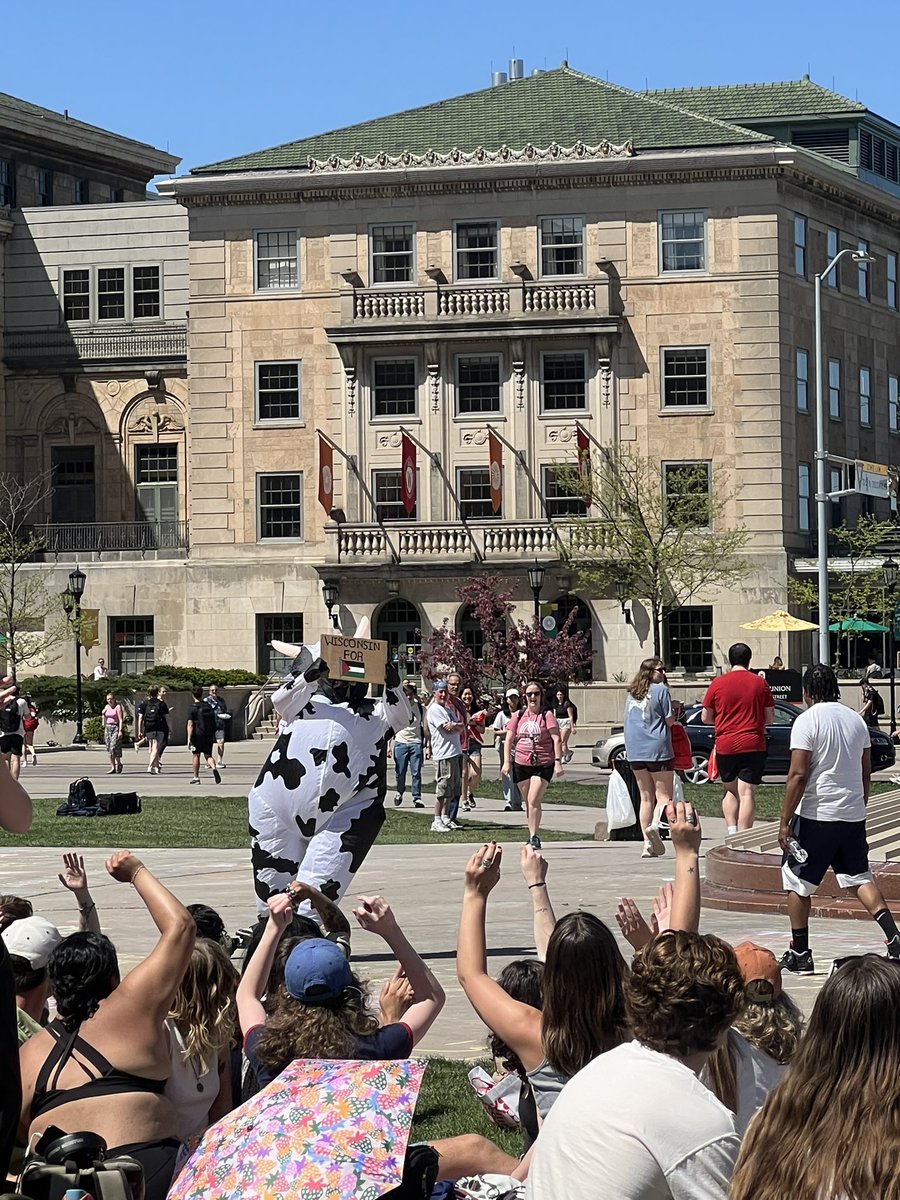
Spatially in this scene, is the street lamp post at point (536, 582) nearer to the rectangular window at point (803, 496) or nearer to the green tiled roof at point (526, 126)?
the rectangular window at point (803, 496)

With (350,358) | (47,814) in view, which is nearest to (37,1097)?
(47,814)

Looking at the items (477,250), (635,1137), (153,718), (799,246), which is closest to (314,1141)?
(635,1137)

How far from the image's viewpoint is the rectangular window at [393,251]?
187 feet

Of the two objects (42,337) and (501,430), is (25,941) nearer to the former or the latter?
(501,430)

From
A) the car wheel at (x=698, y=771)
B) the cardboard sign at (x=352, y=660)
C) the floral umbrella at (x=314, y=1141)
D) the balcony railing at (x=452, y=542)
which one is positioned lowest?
the car wheel at (x=698, y=771)

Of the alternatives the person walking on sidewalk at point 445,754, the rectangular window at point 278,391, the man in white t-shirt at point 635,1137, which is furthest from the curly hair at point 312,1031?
the rectangular window at point 278,391

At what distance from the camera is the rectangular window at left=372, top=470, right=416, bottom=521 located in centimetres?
5669

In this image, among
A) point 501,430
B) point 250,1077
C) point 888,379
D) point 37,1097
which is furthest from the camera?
point 888,379

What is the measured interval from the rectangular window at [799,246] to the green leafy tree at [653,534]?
676cm

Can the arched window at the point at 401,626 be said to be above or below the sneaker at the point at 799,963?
above

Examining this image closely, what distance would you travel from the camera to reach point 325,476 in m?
56.2

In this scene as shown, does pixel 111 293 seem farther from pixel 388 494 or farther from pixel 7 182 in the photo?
pixel 388 494

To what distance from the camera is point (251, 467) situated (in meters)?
57.8

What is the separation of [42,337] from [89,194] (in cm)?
1420
